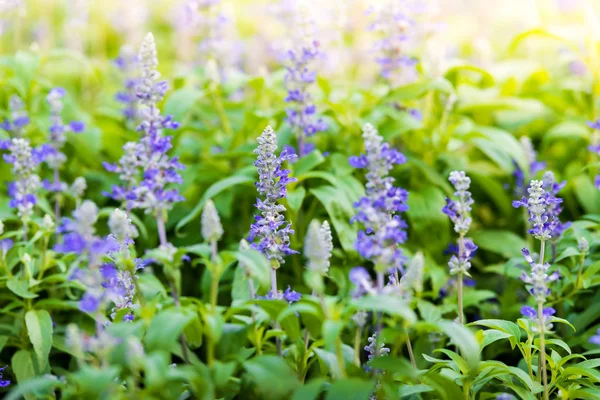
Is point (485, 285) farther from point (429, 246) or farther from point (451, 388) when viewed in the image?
point (451, 388)

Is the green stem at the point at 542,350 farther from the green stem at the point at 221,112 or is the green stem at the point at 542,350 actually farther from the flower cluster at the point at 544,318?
the green stem at the point at 221,112

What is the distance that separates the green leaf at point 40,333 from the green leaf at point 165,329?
1.17m

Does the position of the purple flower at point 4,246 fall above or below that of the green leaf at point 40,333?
above

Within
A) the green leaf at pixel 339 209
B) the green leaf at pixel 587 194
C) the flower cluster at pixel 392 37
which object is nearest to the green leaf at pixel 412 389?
the green leaf at pixel 339 209

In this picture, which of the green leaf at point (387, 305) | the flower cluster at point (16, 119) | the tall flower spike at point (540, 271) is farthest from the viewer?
the flower cluster at point (16, 119)

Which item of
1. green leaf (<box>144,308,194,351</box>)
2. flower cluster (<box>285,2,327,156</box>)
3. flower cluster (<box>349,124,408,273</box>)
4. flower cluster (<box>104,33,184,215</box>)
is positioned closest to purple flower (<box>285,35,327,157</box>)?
flower cluster (<box>285,2,327,156</box>)

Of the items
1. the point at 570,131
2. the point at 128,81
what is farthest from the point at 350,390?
the point at 128,81

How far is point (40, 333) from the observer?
3.91m

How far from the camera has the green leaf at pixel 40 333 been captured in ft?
12.5

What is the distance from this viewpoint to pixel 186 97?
209 inches

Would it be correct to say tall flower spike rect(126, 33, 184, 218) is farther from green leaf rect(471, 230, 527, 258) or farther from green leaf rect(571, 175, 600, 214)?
green leaf rect(571, 175, 600, 214)

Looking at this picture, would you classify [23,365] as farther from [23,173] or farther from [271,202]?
[271,202]

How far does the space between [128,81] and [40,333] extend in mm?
2948

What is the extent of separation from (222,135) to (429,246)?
2148mm
